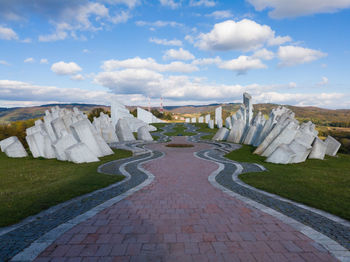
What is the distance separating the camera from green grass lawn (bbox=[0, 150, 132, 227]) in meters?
6.24

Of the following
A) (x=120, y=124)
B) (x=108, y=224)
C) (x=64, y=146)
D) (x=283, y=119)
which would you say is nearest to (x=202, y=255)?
(x=108, y=224)

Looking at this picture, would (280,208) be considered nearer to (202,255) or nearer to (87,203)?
(202,255)

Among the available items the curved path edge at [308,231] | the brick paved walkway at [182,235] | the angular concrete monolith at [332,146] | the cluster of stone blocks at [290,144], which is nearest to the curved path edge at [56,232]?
the brick paved walkway at [182,235]

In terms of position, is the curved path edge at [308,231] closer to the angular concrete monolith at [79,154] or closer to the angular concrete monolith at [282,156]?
the angular concrete monolith at [282,156]

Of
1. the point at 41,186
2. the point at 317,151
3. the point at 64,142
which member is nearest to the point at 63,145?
the point at 64,142

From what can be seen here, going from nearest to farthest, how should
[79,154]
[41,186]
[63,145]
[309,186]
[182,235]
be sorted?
[182,235], [41,186], [309,186], [79,154], [63,145]

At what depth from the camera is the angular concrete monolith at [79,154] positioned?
14.0m

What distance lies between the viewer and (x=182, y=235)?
4.95 metres

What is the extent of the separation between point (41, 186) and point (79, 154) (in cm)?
565

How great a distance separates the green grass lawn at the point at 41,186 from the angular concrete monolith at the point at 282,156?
33.6 ft

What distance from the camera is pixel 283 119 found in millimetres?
A: 17453

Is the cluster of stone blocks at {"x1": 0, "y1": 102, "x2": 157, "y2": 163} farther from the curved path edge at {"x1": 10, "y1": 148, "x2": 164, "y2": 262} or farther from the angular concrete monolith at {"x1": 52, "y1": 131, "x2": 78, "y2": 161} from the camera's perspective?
the curved path edge at {"x1": 10, "y1": 148, "x2": 164, "y2": 262}

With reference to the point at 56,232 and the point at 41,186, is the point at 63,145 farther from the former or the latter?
the point at 56,232

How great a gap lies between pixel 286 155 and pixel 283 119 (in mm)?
4727
